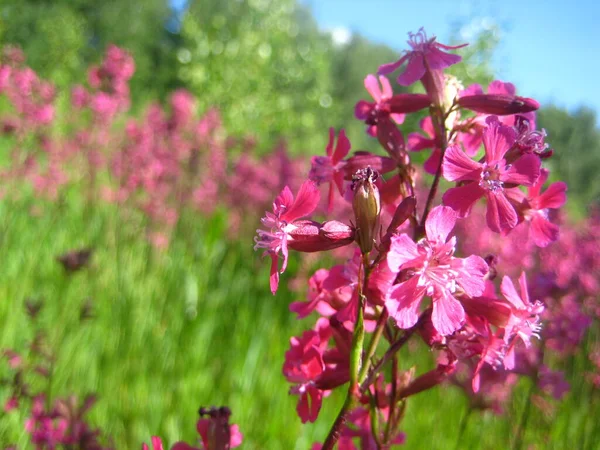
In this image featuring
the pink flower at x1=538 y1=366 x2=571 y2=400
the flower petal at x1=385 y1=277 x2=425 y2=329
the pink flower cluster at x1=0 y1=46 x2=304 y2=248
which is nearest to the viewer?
the flower petal at x1=385 y1=277 x2=425 y2=329

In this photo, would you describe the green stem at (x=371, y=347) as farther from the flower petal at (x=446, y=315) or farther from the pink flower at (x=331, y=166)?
the pink flower at (x=331, y=166)

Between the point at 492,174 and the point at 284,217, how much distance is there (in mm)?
264

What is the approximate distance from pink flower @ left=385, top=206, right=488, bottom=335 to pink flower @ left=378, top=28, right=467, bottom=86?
274 mm

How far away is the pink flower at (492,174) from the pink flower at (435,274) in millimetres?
46

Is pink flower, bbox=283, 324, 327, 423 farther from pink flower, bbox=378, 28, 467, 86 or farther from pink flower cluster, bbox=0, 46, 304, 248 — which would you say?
pink flower cluster, bbox=0, 46, 304, 248

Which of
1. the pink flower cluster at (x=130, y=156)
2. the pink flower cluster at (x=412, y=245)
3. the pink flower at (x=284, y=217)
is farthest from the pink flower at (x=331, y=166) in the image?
the pink flower cluster at (x=130, y=156)

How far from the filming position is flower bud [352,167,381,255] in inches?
24.5

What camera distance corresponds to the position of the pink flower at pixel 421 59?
0.80m

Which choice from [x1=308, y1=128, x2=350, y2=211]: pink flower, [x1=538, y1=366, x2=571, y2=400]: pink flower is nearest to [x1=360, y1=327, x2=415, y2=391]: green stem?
[x1=308, y1=128, x2=350, y2=211]: pink flower

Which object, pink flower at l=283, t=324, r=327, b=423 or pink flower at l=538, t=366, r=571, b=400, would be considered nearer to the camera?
pink flower at l=283, t=324, r=327, b=423

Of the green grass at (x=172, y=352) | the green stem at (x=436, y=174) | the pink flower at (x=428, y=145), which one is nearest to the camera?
the green stem at (x=436, y=174)

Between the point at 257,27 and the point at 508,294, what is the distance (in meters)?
13.6

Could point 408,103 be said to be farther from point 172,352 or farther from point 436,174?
point 172,352

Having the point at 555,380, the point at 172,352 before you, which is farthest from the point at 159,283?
the point at 555,380
